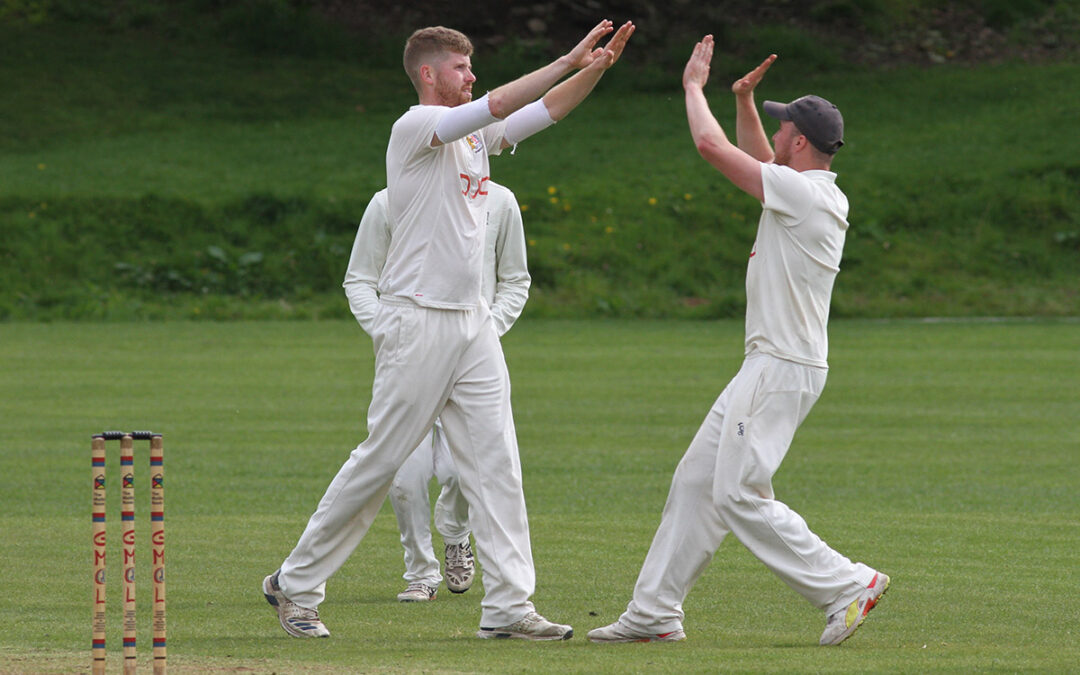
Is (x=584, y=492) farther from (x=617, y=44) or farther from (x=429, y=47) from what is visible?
(x=429, y=47)

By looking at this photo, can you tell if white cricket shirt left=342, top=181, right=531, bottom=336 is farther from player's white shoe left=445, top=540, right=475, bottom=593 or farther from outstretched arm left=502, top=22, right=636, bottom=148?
outstretched arm left=502, top=22, right=636, bottom=148

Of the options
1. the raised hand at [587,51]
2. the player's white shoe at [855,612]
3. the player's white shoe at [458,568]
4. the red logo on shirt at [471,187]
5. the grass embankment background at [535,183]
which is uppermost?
the raised hand at [587,51]

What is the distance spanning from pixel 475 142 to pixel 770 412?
1.79 meters

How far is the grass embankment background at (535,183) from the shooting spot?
31.2 metres

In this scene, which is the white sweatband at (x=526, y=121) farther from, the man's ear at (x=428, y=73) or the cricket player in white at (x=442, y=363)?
the man's ear at (x=428, y=73)

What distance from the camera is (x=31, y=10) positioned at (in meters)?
43.4

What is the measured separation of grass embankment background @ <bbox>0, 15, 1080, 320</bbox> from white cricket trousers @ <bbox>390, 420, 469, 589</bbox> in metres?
20.5

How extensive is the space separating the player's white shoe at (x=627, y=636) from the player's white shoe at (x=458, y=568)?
1.87 m

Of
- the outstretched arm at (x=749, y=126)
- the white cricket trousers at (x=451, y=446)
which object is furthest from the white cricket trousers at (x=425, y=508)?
the outstretched arm at (x=749, y=126)

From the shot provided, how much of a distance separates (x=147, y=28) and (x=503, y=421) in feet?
127

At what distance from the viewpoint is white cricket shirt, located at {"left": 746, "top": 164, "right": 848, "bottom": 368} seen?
→ 706cm

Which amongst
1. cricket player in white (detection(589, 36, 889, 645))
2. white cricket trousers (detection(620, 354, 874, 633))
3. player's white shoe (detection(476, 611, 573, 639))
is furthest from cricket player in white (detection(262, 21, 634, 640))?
white cricket trousers (detection(620, 354, 874, 633))

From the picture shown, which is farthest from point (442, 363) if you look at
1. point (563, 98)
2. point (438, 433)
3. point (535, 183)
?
point (535, 183)

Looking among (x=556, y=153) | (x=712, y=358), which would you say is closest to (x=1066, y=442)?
(x=712, y=358)
